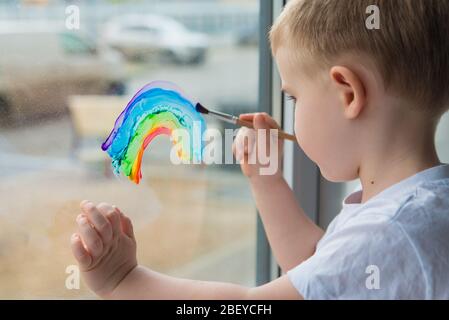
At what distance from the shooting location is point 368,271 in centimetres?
63

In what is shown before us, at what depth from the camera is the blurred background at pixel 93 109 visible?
733 mm

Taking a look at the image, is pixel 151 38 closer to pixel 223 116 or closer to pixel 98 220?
pixel 223 116

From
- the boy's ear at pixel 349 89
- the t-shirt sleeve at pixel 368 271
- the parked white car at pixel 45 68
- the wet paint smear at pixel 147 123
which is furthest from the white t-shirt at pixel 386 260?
the parked white car at pixel 45 68

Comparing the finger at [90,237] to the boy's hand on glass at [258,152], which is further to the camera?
the boy's hand on glass at [258,152]

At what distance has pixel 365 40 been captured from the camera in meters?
0.67

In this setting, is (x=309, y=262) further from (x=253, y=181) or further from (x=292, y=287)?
(x=253, y=181)

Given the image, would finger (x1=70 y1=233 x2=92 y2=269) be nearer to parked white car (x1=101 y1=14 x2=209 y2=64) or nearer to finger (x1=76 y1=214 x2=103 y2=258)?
finger (x1=76 y1=214 x2=103 y2=258)

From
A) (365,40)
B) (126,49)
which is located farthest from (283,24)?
(126,49)

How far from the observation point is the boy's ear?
674mm

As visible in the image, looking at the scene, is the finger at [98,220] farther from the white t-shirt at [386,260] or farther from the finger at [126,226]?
the white t-shirt at [386,260]

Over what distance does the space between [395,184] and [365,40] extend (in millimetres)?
160

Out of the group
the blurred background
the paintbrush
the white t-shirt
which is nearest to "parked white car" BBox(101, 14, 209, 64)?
the blurred background

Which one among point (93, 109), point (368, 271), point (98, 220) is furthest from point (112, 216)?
point (368, 271)

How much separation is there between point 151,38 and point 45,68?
147mm
